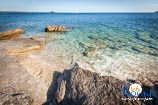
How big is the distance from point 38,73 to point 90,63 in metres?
3.51

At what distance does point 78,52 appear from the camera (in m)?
8.77

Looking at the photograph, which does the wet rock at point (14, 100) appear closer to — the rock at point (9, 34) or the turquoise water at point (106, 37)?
the turquoise water at point (106, 37)

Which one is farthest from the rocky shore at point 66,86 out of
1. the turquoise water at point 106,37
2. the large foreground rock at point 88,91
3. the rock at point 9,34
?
the rock at point 9,34

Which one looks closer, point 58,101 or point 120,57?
point 58,101

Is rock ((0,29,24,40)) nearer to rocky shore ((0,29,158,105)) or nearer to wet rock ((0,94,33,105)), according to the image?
rocky shore ((0,29,158,105))

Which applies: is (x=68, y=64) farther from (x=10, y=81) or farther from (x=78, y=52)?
(x=10, y=81)

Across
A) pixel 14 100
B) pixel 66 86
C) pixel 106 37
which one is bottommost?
pixel 66 86

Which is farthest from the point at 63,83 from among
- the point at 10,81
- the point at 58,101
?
the point at 10,81

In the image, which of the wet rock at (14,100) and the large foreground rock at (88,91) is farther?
the large foreground rock at (88,91)

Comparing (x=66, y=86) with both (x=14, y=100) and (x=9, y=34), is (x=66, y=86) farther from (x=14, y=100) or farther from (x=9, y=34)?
(x=9, y=34)

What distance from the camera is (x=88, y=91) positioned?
11.2 feet

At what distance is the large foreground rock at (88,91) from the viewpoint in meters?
3.00

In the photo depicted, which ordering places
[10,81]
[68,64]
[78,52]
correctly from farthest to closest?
[78,52]
[68,64]
[10,81]

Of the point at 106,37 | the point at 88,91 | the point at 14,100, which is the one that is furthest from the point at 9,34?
the point at 88,91
